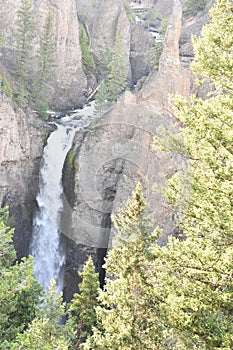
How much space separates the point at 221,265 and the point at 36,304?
31.6ft

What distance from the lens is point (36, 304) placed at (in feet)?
46.3

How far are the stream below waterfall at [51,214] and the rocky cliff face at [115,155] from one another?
99 centimetres

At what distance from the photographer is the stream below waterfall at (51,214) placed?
25.1 m

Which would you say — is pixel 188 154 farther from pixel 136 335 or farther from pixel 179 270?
pixel 136 335

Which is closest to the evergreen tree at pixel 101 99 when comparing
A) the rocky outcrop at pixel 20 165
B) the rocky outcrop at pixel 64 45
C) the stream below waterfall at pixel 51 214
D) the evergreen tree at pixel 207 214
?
the stream below waterfall at pixel 51 214

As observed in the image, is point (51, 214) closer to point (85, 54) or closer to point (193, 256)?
point (193, 256)

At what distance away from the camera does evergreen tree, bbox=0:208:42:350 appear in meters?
9.19

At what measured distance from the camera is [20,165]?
26344mm

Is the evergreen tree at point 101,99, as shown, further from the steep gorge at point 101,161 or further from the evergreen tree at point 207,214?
the evergreen tree at point 207,214

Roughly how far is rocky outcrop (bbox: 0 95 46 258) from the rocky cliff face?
3.80 metres

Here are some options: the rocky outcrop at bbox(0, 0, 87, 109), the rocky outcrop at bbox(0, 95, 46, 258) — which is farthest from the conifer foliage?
the rocky outcrop at bbox(0, 95, 46, 258)

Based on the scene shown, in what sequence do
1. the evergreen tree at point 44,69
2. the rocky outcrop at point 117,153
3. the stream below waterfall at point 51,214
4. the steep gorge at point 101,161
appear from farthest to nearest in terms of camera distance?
the evergreen tree at point 44,69
the stream below waterfall at point 51,214
the rocky outcrop at point 117,153
the steep gorge at point 101,161

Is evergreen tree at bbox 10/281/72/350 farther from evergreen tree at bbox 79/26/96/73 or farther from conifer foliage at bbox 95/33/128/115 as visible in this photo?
evergreen tree at bbox 79/26/96/73

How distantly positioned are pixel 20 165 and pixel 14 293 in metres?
17.8
